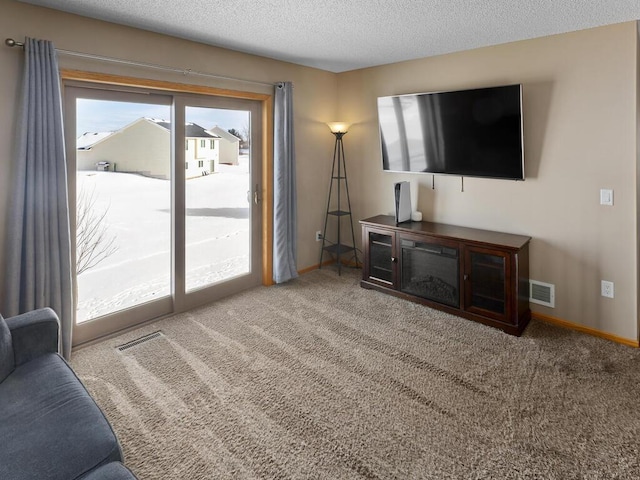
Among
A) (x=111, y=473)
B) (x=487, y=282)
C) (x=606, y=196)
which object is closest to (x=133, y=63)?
(x=111, y=473)

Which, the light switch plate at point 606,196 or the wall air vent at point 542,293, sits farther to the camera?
the wall air vent at point 542,293

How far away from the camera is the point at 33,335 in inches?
81.5

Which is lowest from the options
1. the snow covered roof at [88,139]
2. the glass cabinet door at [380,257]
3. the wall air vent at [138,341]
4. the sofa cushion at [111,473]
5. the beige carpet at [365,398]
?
the beige carpet at [365,398]

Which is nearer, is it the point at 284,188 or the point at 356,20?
the point at 356,20

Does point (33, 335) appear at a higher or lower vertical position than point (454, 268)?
lower

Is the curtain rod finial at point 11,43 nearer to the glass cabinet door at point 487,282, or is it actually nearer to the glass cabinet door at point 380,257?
the glass cabinet door at point 380,257

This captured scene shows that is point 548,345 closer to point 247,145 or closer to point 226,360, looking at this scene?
point 226,360

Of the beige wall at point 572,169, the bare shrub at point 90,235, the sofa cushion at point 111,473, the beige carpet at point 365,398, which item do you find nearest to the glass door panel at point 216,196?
the beige carpet at point 365,398

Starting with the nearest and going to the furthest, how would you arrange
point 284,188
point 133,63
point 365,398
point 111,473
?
point 111,473, point 365,398, point 133,63, point 284,188

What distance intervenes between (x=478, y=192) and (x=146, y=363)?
10.7 ft

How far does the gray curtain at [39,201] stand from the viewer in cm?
259

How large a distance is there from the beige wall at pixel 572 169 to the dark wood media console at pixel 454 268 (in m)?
0.25

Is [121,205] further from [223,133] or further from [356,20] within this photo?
[356,20]

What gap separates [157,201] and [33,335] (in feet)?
5.53
